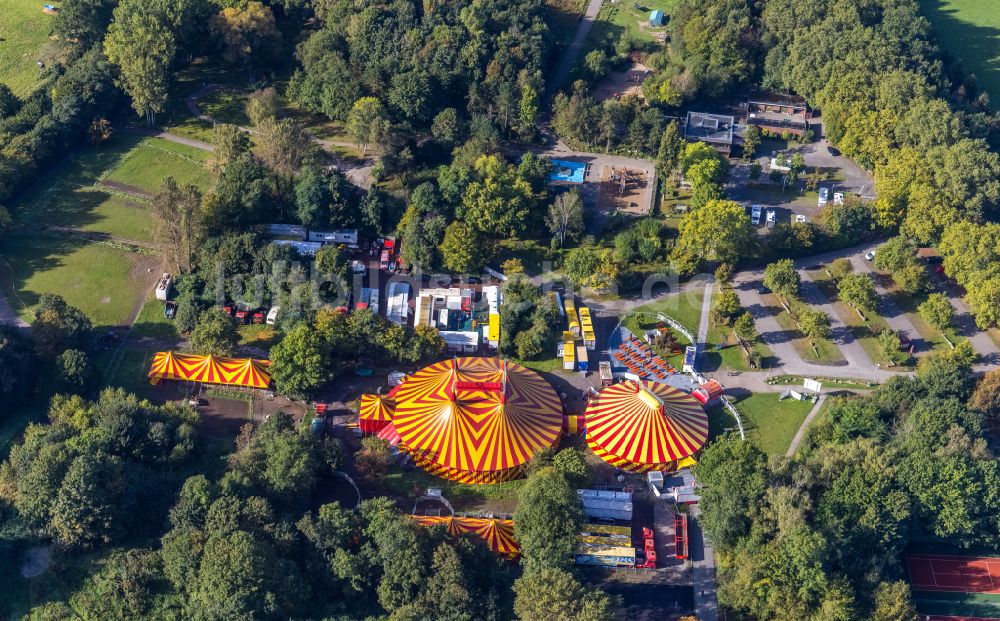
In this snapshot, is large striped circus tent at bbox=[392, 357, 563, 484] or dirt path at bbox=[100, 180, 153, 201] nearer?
large striped circus tent at bbox=[392, 357, 563, 484]

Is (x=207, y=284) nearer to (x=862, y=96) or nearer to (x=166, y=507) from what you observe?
(x=166, y=507)

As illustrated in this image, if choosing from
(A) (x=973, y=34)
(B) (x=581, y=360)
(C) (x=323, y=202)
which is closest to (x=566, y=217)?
(B) (x=581, y=360)

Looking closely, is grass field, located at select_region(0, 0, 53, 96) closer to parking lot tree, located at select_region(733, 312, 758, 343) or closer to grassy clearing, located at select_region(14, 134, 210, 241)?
grassy clearing, located at select_region(14, 134, 210, 241)

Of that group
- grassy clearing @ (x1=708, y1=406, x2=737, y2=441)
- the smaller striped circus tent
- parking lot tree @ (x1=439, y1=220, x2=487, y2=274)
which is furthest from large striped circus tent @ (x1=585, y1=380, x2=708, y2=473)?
parking lot tree @ (x1=439, y1=220, x2=487, y2=274)

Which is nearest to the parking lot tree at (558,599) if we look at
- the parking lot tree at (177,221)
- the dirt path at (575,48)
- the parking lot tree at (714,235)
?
the parking lot tree at (714,235)

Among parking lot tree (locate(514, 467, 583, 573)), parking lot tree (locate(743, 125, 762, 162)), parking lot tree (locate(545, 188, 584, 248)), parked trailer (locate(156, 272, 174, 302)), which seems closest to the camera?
parking lot tree (locate(514, 467, 583, 573))

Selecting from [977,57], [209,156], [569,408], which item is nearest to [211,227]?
[209,156]
